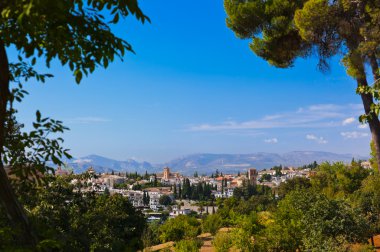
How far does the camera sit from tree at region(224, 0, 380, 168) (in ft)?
36.0

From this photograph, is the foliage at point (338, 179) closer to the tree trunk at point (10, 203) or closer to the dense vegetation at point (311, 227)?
the dense vegetation at point (311, 227)

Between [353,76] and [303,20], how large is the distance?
102 inches

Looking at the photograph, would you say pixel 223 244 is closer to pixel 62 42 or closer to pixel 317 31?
pixel 317 31

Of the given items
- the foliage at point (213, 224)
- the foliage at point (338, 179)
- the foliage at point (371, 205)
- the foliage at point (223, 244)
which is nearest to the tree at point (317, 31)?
the foliage at point (223, 244)

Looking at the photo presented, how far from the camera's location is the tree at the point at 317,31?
11.0 meters

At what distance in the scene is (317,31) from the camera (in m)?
12.1

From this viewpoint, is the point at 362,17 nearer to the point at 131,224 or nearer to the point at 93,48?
the point at 93,48

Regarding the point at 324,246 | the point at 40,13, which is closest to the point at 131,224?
the point at 324,246

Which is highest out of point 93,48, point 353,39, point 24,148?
point 353,39

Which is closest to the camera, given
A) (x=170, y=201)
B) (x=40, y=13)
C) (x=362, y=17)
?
(x=40, y=13)

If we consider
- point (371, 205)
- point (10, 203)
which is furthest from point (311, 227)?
point (10, 203)

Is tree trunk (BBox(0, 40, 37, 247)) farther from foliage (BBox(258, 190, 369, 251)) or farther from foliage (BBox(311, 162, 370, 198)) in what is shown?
foliage (BBox(311, 162, 370, 198))

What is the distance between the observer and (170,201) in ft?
473

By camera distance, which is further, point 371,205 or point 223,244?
point 371,205
